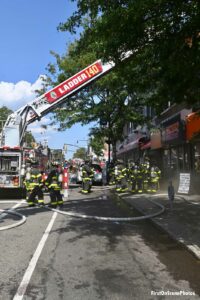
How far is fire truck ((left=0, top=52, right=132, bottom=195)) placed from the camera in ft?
51.3

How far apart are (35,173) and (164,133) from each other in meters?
10.3

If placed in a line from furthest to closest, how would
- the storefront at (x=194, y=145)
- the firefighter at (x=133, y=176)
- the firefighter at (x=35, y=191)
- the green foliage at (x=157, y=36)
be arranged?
the firefighter at (x=133, y=176)
the storefront at (x=194, y=145)
the firefighter at (x=35, y=191)
the green foliage at (x=157, y=36)

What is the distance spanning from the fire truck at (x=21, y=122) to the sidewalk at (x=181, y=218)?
195 inches

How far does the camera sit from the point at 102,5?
308 inches

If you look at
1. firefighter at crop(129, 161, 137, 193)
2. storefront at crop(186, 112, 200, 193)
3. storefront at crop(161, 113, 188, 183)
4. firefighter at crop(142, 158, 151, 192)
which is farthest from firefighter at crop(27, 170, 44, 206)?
storefront at crop(161, 113, 188, 183)

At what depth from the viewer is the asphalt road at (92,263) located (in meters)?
4.79

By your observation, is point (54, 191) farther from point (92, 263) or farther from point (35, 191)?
point (92, 263)

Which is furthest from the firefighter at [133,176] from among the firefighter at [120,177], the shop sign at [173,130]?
the shop sign at [173,130]

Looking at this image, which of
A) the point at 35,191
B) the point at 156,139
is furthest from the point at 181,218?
the point at 156,139

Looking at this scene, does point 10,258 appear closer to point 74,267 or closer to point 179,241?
point 74,267

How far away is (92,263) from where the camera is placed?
19.9 feet

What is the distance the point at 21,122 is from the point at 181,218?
9.37 metres

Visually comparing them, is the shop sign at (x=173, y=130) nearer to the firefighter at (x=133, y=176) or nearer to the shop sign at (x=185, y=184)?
the firefighter at (x=133, y=176)

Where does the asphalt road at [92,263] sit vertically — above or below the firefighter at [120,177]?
below
